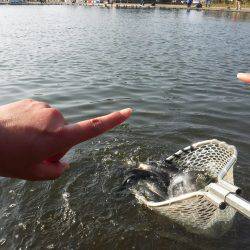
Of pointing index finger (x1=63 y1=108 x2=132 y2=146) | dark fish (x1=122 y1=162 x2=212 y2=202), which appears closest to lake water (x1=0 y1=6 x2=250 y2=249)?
dark fish (x1=122 y1=162 x2=212 y2=202)

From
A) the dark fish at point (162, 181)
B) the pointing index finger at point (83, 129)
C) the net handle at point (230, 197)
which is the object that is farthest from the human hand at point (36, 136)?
the dark fish at point (162, 181)

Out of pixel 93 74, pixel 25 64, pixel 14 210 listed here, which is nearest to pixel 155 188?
pixel 14 210

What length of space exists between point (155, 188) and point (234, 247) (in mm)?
1452

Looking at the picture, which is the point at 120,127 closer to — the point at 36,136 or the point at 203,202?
the point at 203,202

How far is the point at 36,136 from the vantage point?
189 centimetres

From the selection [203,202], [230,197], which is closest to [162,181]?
[203,202]

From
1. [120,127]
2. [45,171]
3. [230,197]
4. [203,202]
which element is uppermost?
[45,171]

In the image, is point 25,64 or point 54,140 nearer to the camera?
point 54,140

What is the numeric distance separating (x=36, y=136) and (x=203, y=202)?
2733 millimetres

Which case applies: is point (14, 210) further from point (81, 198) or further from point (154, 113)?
point (154, 113)

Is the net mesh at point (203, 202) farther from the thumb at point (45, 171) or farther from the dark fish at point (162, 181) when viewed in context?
the thumb at point (45, 171)

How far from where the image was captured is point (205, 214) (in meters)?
4.32

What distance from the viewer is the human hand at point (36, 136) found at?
188cm

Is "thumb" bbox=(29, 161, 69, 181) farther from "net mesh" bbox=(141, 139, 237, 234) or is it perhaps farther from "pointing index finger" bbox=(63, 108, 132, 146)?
"net mesh" bbox=(141, 139, 237, 234)
